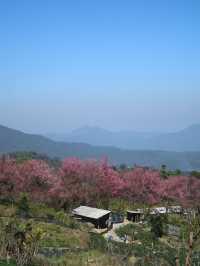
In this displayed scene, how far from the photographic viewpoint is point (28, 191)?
141 feet

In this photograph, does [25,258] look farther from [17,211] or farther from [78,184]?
[78,184]

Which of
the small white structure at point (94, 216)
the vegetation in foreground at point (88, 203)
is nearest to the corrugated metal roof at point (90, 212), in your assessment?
the small white structure at point (94, 216)

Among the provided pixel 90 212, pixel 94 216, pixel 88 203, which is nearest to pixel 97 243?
pixel 94 216

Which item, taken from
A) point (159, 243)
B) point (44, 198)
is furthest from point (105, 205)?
point (159, 243)

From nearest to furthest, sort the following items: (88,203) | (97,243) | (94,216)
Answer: (97,243), (94,216), (88,203)

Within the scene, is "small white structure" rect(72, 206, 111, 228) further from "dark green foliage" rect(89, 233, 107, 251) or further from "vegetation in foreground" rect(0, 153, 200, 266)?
"dark green foliage" rect(89, 233, 107, 251)

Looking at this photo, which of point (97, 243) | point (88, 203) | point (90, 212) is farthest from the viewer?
point (88, 203)

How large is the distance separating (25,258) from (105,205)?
30.3 metres

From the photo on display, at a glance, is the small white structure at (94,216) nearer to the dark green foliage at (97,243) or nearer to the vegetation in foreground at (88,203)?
the vegetation in foreground at (88,203)

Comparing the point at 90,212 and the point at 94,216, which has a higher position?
the point at 90,212

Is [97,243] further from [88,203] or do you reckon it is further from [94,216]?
[88,203]

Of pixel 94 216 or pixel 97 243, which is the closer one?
pixel 97 243

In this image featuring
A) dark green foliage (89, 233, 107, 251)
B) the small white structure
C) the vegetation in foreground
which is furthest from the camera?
the small white structure

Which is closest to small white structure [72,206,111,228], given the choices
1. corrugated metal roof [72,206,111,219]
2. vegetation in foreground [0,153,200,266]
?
corrugated metal roof [72,206,111,219]
